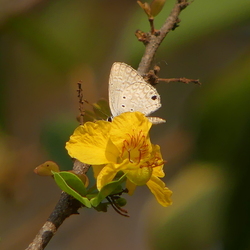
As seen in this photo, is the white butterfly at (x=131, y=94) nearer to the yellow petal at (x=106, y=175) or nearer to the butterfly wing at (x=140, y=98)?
the butterfly wing at (x=140, y=98)

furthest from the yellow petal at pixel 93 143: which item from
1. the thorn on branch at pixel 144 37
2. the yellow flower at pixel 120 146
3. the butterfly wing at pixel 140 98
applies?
the thorn on branch at pixel 144 37

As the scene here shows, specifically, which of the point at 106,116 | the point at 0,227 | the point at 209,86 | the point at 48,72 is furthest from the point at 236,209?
the point at 48,72

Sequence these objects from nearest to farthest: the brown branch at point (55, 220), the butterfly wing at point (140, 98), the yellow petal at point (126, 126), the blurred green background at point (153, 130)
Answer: the brown branch at point (55, 220), the yellow petal at point (126, 126), the butterfly wing at point (140, 98), the blurred green background at point (153, 130)

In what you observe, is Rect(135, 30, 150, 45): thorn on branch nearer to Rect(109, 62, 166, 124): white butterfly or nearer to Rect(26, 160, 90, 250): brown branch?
Rect(109, 62, 166, 124): white butterfly

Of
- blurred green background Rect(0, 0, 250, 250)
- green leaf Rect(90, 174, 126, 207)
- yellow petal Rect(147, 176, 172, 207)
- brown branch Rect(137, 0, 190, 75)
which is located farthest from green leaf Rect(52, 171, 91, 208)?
blurred green background Rect(0, 0, 250, 250)

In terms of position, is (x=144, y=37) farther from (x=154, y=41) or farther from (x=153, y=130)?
(x=153, y=130)

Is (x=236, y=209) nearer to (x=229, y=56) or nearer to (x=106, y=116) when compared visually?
(x=106, y=116)

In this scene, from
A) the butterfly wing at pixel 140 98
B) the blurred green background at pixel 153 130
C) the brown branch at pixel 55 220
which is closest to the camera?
the brown branch at pixel 55 220

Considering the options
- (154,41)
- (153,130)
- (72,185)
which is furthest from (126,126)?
(153,130)
